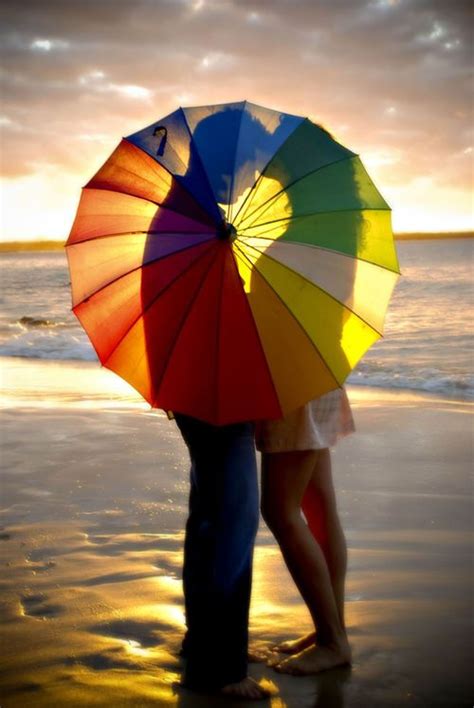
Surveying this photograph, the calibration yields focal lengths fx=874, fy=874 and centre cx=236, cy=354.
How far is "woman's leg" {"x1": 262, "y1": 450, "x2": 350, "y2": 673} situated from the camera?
318cm

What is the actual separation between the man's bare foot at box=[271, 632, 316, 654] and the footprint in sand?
3.39 feet

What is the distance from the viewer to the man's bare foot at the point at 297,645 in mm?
3533

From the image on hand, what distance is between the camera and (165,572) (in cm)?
441

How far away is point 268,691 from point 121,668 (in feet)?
1.95

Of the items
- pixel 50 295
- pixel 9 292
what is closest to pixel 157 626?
pixel 50 295

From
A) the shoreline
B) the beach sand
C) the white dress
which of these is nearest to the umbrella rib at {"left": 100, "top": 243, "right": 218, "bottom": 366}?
the white dress

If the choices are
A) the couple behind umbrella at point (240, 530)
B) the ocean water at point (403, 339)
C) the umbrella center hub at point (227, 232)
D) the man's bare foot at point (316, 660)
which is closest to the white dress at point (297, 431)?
the couple behind umbrella at point (240, 530)

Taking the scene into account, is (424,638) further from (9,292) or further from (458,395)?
(9,292)

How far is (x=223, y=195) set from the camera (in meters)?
2.86

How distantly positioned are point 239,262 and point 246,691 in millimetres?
1547

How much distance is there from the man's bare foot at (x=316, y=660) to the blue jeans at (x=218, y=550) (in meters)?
0.22

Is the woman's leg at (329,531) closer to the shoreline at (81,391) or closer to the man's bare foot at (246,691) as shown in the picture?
the man's bare foot at (246,691)

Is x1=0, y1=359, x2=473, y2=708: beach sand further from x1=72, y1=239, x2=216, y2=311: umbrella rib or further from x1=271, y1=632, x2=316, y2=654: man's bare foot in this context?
x1=72, y1=239, x2=216, y2=311: umbrella rib

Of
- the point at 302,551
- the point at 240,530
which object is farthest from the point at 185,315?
the point at 302,551
